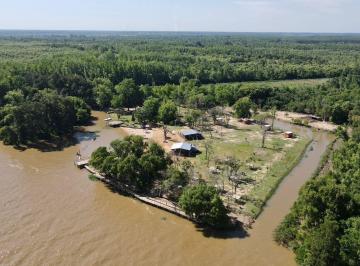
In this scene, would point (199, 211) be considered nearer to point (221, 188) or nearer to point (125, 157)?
point (221, 188)

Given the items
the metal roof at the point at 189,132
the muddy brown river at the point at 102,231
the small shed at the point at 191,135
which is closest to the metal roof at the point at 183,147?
the small shed at the point at 191,135

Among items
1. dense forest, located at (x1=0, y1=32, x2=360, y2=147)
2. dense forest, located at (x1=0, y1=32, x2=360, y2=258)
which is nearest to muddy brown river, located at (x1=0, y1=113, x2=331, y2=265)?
dense forest, located at (x1=0, y1=32, x2=360, y2=258)

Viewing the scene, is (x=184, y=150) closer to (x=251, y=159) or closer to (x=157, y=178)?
(x=251, y=159)

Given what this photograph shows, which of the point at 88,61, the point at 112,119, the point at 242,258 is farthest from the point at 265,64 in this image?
the point at 242,258

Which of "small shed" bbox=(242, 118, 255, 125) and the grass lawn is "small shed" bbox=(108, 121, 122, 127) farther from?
"small shed" bbox=(242, 118, 255, 125)

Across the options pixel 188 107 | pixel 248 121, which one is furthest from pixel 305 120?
pixel 188 107

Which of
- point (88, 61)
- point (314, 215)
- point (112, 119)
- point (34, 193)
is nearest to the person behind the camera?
point (314, 215)

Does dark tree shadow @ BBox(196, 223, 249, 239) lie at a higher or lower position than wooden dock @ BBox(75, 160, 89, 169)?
higher

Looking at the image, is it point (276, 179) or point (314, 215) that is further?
point (276, 179)

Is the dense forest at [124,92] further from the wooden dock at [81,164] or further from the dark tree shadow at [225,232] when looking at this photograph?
the dark tree shadow at [225,232]
